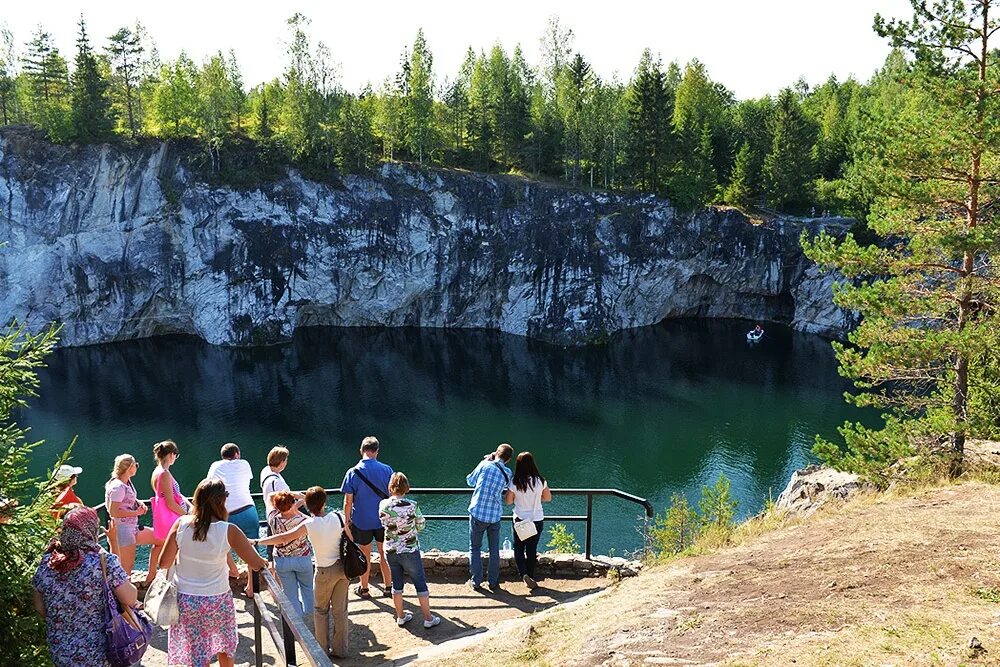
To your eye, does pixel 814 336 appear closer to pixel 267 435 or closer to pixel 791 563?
pixel 267 435

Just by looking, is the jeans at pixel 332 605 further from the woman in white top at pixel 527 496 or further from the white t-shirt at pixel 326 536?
the woman in white top at pixel 527 496

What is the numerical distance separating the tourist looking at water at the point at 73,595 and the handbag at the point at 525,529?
4.14 metres

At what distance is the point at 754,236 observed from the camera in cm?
4903

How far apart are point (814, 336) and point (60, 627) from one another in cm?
4911

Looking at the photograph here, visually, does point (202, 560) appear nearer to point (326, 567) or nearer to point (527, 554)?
point (326, 567)

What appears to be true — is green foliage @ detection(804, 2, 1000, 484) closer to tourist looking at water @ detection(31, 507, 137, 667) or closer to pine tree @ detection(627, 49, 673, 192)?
tourist looking at water @ detection(31, 507, 137, 667)

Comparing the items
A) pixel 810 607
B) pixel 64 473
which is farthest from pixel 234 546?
pixel 810 607

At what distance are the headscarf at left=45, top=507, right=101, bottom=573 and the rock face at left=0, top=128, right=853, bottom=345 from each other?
142 feet

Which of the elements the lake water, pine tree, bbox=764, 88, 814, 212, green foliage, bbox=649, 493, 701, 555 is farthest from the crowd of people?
pine tree, bbox=764, 88, 814, 212

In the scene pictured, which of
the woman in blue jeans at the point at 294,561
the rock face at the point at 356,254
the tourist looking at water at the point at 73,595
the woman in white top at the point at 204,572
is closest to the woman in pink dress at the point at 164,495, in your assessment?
the woman in blue jeans at the point at 294,561

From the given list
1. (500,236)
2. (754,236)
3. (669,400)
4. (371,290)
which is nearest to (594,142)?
(500,236)

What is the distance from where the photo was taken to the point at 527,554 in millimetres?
8078

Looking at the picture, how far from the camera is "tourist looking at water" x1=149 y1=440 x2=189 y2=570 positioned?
721 centimetres

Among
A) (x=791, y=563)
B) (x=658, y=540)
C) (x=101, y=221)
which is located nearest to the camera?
(x=791, y=563)
